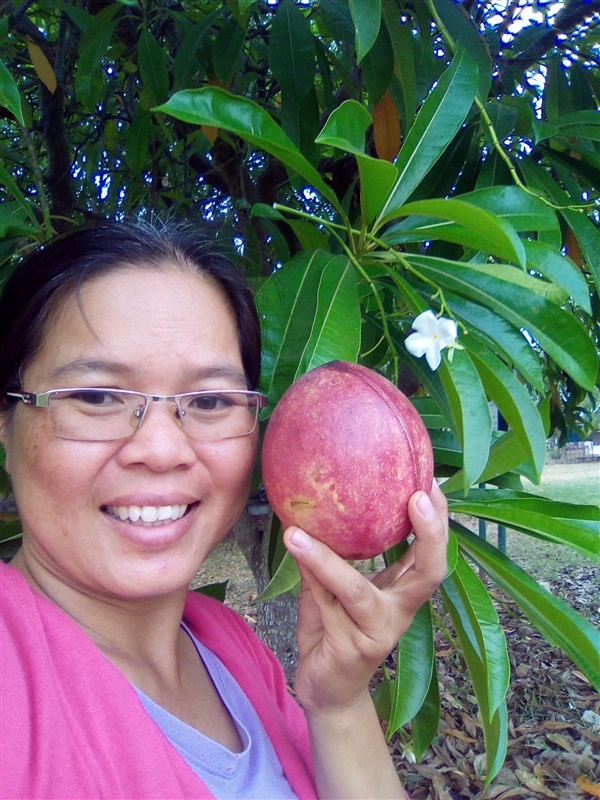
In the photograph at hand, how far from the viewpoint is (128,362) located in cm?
99

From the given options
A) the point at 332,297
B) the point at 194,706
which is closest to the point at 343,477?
the point at 332,297

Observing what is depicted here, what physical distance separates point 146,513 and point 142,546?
0.05 m

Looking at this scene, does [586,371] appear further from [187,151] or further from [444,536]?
[187,151]

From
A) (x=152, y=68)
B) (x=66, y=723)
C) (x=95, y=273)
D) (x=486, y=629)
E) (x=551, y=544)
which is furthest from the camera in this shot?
(x=551, y=544)

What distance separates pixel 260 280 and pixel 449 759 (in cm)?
251

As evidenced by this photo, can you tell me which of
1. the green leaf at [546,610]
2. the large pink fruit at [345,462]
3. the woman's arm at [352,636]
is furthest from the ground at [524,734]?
the large pink fruit at [345,462]

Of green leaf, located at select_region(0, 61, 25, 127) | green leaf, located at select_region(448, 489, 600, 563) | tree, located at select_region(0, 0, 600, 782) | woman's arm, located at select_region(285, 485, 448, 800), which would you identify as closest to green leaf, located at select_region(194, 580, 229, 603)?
tree, located at select_region(0, 0, 600, 782)

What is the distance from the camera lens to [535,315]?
108cm

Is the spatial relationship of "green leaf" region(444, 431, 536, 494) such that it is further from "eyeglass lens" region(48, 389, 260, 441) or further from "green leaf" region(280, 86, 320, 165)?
"green leaf" region(280, 86, 320, 165)

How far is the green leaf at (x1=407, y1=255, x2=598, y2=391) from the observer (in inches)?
42.4

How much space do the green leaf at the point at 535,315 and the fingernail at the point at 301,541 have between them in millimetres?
490

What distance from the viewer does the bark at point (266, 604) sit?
262 centimetres

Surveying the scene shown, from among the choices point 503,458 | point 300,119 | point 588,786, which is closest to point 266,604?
point 588,786

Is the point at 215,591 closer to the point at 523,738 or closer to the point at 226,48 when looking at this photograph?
the point at 226,48
